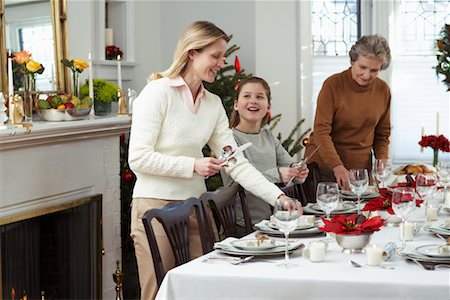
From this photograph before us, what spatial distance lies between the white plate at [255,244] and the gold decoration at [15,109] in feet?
4.73

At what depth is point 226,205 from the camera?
3592 millimetres

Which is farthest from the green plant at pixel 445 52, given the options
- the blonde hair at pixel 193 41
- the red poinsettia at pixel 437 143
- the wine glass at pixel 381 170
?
the blonde hair at pixel 193 41

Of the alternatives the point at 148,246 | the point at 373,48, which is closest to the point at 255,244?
the point at 148,246

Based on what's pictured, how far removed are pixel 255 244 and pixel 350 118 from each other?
208 cm

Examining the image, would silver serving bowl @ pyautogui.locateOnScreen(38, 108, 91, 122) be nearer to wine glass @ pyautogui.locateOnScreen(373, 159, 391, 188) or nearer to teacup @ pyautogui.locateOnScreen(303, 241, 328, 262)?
wine glass @ pyautogui.locateOnScreen(373, 159, 391, 188)

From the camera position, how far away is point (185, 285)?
263cm

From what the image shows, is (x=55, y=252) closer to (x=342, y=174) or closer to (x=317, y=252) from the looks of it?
(x=342, y=174)

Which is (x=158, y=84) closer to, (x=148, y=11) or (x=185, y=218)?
(x=185, y=218)

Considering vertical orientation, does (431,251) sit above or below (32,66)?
below

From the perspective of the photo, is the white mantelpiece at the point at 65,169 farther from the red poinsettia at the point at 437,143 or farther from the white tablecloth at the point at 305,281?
the red poinsettia at the point at 437,143

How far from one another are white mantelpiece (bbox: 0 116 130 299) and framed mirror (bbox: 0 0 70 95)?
0.34m

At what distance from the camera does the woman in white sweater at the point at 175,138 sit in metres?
3.39

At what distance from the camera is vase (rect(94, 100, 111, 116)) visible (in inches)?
195

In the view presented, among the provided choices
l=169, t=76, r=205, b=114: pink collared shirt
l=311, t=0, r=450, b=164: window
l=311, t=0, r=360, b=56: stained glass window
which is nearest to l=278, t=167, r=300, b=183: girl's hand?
l=169, t=76, r=205, b=114: pink collared shirt
